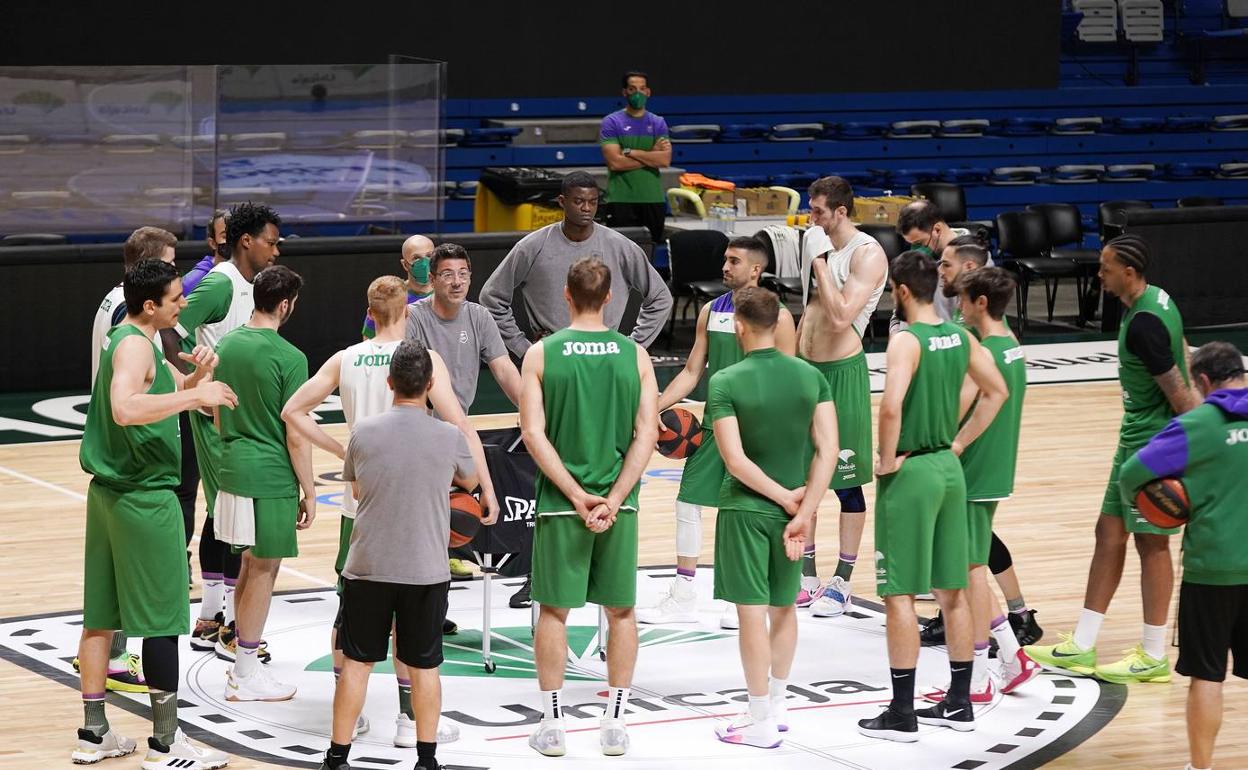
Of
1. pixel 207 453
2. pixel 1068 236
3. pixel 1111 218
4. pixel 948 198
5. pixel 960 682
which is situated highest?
pixel 948 198

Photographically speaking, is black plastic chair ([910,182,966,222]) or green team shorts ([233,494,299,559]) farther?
black plastic chair ([910,182,966,222])

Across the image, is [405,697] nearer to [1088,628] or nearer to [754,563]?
[754,563]

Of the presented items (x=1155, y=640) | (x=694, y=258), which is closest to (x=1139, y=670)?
(x=1155, y=640)

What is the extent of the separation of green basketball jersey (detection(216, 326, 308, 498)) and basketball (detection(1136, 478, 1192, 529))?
9.99 feet

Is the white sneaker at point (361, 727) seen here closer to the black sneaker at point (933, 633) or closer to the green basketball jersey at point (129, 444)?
the green basketball jersey at point (129, 444)

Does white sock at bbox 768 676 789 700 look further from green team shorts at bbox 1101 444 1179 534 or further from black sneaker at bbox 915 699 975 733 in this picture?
green team shorts at bbox 1101 444 1179 534

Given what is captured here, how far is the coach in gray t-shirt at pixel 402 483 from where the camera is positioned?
593 cm

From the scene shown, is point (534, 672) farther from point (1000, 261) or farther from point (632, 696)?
point (1000, 261)

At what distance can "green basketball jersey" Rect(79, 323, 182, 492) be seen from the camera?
622 centimetres

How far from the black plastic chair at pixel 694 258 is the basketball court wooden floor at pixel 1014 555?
9.62ft

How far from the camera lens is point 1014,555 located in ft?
32.1

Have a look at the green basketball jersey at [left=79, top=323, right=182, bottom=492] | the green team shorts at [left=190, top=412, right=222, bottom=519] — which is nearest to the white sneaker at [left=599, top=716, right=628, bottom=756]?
the green basketball jersey at [left=79, top=323, right=182, bottom=492]

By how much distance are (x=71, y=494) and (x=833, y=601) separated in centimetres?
491

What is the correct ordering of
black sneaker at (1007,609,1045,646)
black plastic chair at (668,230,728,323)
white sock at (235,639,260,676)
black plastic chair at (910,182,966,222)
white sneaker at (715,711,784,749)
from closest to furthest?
1. white sneaker at (715,711,784,749)
2. white sock at (235,639,260,676)
3. black sneaker at (1007,609,1045,646)
4. black plastic chair at (668,230,728,323)
5. black plastic chair at (910,182,966,222)
